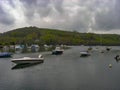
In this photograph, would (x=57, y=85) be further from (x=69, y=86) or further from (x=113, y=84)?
(x=113, y=84)

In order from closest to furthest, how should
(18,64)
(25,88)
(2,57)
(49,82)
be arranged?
(25,88), (49,82), (18,64), (2,57)

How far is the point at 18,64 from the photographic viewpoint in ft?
278

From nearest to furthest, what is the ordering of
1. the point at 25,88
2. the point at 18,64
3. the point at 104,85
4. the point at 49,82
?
1. the point at 25,88
2. the point at 104,85
3. the point at 49,82
4. the point at 18,64

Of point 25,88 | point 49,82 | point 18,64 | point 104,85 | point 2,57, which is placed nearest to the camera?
point 25,88

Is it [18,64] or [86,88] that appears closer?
[86,88]

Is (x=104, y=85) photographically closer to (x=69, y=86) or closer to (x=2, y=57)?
(x=69, y=86)

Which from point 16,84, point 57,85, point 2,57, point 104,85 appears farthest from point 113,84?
point 2,57

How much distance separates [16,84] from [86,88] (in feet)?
47.8

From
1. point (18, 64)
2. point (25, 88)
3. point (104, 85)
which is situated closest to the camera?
point (25, 88)

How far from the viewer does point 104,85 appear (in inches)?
1906

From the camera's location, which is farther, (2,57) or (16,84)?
(2,57)

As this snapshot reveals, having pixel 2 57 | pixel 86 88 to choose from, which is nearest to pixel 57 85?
pixel 86 88

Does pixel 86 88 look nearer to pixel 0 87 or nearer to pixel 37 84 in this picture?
pixel 37 84

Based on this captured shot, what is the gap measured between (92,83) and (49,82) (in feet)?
30.3
